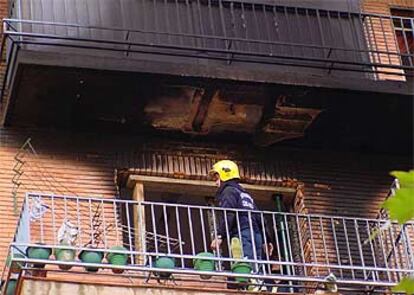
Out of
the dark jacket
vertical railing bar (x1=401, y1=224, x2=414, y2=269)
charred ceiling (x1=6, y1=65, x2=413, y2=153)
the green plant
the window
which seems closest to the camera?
the green plant

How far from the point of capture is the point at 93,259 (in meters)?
7.51

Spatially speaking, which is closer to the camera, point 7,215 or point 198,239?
point 7,215

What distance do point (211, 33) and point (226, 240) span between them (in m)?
2.29

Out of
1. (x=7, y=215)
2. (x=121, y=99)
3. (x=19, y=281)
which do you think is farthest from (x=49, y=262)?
(x=121, y=99)

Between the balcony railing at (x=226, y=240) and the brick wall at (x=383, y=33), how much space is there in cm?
180

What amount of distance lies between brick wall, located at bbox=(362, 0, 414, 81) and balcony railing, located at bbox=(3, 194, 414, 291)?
5.90 ft

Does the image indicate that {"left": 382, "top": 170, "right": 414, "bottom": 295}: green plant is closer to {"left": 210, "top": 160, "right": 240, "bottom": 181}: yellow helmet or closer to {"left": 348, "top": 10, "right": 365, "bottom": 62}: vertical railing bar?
{"left": 210, "top": 160, "right": 240, "bottom": 181}: yellow helmet

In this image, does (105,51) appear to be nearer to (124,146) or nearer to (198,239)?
(124,146)

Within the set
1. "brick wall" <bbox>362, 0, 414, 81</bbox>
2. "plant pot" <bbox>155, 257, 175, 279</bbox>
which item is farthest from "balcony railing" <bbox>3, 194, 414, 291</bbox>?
"brick wall" <bbox>362, 0, 414, 81</bbox>

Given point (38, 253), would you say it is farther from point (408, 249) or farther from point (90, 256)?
point (408, 249)

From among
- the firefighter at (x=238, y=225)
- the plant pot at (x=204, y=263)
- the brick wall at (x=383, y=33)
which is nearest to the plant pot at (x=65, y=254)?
the plant pot at (x=204, y=263)

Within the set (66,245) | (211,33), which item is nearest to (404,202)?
(66,245)

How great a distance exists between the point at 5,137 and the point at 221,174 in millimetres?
2334

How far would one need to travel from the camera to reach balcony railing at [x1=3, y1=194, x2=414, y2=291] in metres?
7.78
